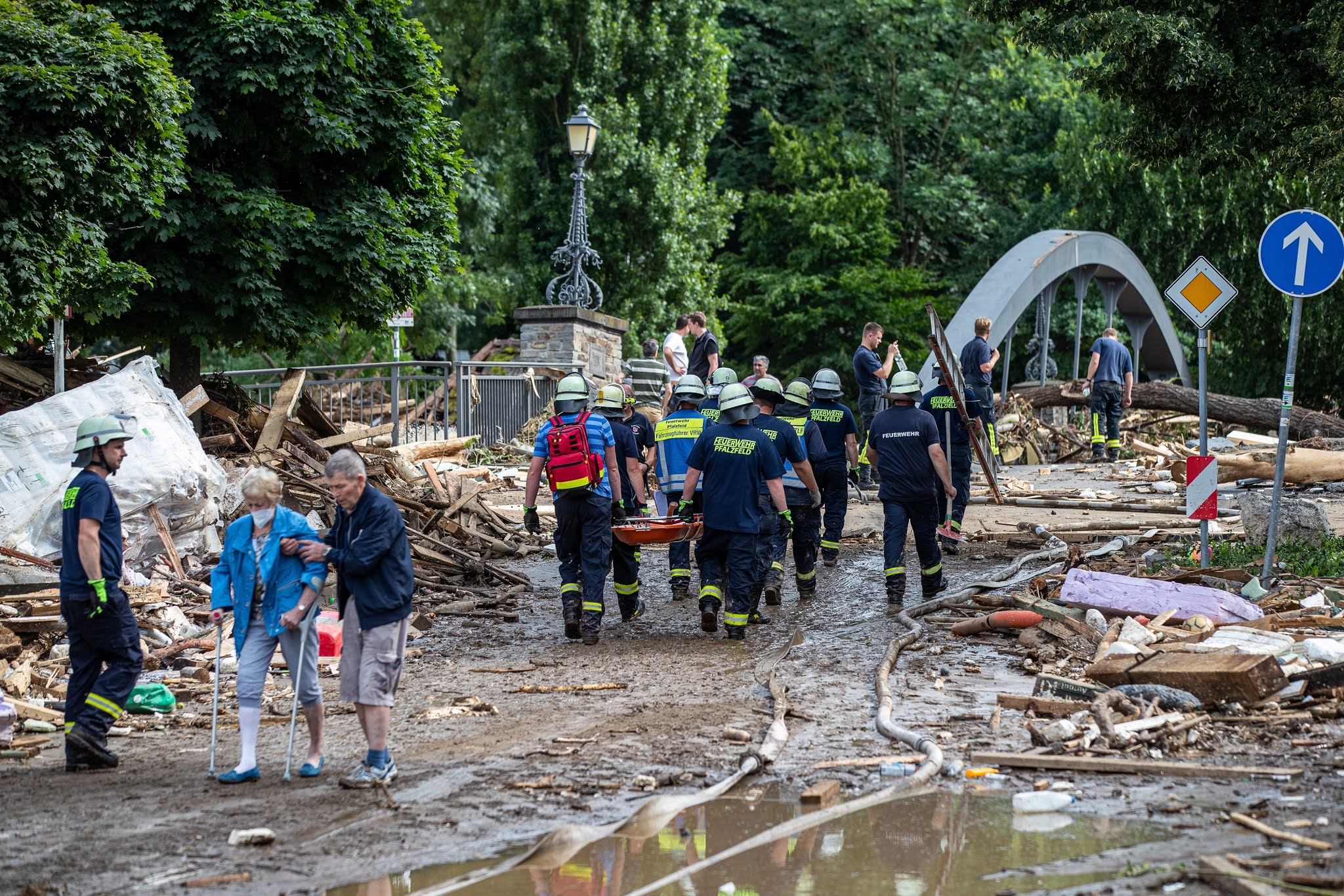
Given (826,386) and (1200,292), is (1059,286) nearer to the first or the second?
(826,386)

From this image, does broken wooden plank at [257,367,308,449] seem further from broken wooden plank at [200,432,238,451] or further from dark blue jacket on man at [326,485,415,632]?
dark blue jacket on man at [326,485,415,632]

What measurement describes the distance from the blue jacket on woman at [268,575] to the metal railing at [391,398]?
411 inches

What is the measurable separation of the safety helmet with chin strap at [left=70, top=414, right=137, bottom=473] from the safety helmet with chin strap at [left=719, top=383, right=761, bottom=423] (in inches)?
168

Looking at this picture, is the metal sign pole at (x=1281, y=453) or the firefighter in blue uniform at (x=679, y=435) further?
the firefighter in blue uniform at (x=679, y=435)

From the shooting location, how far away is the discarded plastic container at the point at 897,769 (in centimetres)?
619

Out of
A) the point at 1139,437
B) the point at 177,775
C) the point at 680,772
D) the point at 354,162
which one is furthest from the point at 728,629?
the point at 1139,437

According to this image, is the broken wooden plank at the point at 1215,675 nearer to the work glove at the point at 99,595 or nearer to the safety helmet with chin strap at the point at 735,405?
the safety helmet with chin strap at the point at 735,405

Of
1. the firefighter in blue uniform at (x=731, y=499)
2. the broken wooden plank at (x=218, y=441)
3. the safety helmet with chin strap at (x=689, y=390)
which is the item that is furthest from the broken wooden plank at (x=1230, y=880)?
the broken wooden plank at (x=218, y=441)

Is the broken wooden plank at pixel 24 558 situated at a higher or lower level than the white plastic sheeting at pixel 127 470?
lower

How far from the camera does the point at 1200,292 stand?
36.2 ft

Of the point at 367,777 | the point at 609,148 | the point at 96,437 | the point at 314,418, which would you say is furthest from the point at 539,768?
the point at 609,148

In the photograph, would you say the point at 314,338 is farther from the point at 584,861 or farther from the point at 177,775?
the point at 584,861

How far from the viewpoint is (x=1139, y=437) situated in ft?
84.3

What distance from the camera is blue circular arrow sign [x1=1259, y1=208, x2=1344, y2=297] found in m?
9.66
